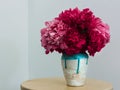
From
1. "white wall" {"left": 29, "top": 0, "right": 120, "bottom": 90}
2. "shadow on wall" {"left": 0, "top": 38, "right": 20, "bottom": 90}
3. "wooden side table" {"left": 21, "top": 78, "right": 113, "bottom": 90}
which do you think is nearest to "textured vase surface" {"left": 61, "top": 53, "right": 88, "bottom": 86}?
"wooden side table" {"left": 21, "top": 78, "right": 113, "bottom": 90}

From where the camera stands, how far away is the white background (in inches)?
59.8

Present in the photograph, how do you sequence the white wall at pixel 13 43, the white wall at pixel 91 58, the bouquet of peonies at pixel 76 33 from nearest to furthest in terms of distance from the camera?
the bouquet of peonies at pixel 76 33 → the white wall at pixel 91 58 → the white wall at pixel 13 43

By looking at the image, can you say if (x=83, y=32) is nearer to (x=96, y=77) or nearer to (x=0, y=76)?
(x=96, y=77)

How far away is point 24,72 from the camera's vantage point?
181 cm

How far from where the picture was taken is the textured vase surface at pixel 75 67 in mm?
1184

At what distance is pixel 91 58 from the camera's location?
1.58 meters

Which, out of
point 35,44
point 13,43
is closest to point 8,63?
point 13,43

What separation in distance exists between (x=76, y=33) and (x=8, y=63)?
704 millimetres

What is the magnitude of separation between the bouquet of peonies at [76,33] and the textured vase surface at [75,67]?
0.05 meters

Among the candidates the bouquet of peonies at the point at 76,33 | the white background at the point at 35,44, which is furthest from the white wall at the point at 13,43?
the bouquet of peonies at the point at 76,33

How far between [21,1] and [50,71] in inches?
21.2

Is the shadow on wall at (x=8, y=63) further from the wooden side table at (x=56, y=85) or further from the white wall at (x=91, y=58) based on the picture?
the wooden side table at (x=56, y=85)

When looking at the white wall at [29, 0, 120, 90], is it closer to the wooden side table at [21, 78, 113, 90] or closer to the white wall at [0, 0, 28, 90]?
the white wall at [0, 0, 28, 90]

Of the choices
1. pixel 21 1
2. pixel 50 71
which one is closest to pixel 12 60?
pixel 50 71
